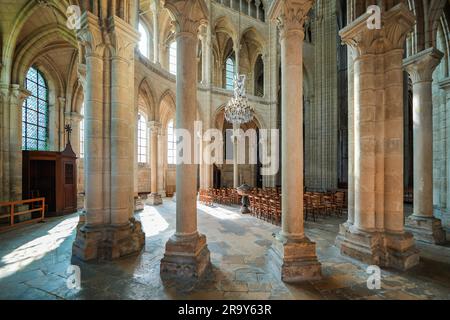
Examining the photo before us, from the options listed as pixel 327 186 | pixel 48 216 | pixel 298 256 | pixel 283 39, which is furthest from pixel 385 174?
pixel 327 186

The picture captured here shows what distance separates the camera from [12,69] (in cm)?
1020

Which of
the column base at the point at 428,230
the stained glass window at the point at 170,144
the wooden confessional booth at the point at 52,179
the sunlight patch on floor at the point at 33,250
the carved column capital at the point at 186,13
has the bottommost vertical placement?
the sunlight patch on floor at the point at 33,250

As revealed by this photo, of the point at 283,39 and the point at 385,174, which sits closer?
the point at 283,39

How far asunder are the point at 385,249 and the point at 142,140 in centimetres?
1907

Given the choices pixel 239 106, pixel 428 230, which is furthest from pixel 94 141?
pixel 428 230

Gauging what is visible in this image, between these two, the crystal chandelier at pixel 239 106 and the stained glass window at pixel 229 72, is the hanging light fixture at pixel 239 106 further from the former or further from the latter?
the stained glass window at pixel 229 72

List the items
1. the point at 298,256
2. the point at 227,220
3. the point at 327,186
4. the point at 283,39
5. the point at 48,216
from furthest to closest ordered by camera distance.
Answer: the point at 327,186
the point at 48,216
the point at 227,220
the point at 283,39
the point at 298,256

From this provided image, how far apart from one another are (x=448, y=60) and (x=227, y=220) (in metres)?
10.1

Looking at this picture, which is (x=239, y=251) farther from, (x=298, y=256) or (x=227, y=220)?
(x=227, y=220)

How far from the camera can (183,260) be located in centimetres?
415

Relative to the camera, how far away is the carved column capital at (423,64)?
6.36 meters

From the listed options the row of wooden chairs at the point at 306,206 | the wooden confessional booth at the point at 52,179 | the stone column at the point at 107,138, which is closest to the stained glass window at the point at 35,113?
the wooden confessional booth at the point at 52,179

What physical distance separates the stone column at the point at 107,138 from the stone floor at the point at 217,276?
0.59m

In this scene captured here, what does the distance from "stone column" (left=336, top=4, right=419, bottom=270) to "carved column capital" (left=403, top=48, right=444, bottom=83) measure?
2171mm
